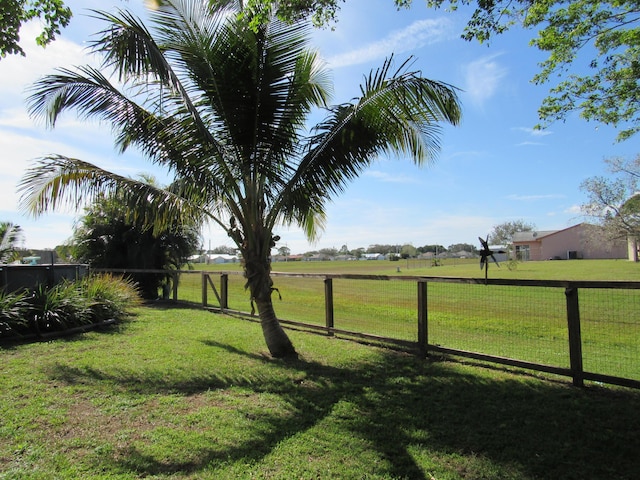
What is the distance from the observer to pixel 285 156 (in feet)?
22.3

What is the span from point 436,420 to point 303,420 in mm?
1291

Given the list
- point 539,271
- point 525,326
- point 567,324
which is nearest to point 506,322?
point 525,326

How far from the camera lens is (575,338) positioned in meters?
4.86

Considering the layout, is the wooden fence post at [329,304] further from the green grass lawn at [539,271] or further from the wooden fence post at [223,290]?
the wooden fence post at [223,290]

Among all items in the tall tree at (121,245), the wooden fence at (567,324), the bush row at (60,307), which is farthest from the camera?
the tall tree at (121,245)

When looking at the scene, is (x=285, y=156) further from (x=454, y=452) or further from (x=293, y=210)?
(x=454, y=452)

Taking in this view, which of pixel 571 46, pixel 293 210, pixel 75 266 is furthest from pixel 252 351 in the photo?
pixel 571 46

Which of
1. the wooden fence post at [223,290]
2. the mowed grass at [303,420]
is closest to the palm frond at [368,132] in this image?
the mowed grass at [303,420]

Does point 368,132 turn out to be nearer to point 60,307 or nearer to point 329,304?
point 329,304

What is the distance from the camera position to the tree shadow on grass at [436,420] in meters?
3.09

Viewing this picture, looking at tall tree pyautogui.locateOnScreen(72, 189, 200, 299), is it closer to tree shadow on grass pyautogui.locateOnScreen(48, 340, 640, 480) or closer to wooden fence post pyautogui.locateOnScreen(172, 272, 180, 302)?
wooden fence post pyautogui.locateOnScreen(172, 272, 180, 302)

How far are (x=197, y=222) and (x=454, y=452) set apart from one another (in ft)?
19.4

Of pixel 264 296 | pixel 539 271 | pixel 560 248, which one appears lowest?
pixel 539 271

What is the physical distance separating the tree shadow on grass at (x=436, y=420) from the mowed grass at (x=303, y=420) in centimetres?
2
